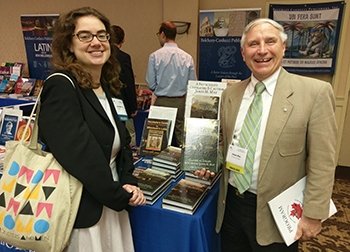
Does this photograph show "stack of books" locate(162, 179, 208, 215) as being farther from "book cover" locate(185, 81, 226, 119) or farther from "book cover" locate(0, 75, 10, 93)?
"book cover" locate(0, 75, 10, 93)

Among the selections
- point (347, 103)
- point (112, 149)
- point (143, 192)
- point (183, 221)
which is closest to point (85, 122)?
point (112, 149)

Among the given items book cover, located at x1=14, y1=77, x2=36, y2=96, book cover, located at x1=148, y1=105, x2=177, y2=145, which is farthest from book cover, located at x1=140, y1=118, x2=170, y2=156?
book cover, located at x1=14, y1=77, x2=36, y2=96

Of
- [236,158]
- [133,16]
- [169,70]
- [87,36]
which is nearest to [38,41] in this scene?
[133,16]

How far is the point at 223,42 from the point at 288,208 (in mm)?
3072

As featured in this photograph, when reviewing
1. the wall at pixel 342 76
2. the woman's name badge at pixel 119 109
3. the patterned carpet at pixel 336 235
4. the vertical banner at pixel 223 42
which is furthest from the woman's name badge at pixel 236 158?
the wall at pixel 342 76

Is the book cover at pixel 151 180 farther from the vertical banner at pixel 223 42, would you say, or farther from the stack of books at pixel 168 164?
the vertical banner at pixel 223 42

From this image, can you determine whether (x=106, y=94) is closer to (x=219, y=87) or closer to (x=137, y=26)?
(x=219, y=87)

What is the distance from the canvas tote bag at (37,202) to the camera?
956 millimetres

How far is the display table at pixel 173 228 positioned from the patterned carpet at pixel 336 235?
1263 millimetres

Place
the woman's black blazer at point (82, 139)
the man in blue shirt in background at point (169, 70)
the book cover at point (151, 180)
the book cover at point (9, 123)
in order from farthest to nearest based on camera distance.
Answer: the man in blue shirt in background at point (169, 70)
the book cover at point (9, 123)
the book cover at point (151, 180)
the woman's black blazer at point (82, 139)

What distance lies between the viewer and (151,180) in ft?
4.62

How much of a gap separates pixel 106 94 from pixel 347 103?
3.35m

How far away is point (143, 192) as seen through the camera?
130 cm

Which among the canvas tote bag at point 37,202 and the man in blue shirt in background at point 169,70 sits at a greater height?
the man in blue shirt in background at point 169,70
